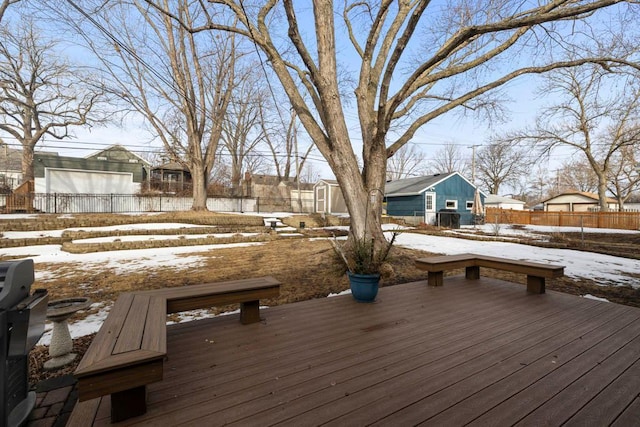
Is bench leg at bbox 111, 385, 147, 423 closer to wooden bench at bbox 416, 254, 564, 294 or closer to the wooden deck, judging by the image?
the wooden deck

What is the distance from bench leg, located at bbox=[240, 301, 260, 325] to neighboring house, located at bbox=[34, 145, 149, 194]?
21.7m

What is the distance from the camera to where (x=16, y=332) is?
4.66 ft

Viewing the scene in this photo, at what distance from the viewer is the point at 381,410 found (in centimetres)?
157

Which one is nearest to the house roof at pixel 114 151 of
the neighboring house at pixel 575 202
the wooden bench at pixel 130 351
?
the wooden bench at pixel 130 351

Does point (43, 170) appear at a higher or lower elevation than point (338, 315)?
higher

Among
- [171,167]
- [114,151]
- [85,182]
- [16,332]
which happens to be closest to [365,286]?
[16,332]

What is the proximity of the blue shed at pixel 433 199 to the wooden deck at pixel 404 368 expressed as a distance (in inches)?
654

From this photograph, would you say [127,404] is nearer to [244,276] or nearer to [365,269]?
[365,269]

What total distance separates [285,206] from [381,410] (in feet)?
78.0

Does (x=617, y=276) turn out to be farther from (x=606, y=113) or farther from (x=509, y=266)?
(x=606, y=113)

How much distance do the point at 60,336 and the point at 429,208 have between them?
19.6m

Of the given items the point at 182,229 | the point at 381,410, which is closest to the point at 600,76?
the point at 381,410

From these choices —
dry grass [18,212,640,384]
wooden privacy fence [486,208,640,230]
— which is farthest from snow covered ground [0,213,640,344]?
wooden privacy fence [486,208,640,230]

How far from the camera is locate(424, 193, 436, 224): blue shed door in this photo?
19.2 metres
